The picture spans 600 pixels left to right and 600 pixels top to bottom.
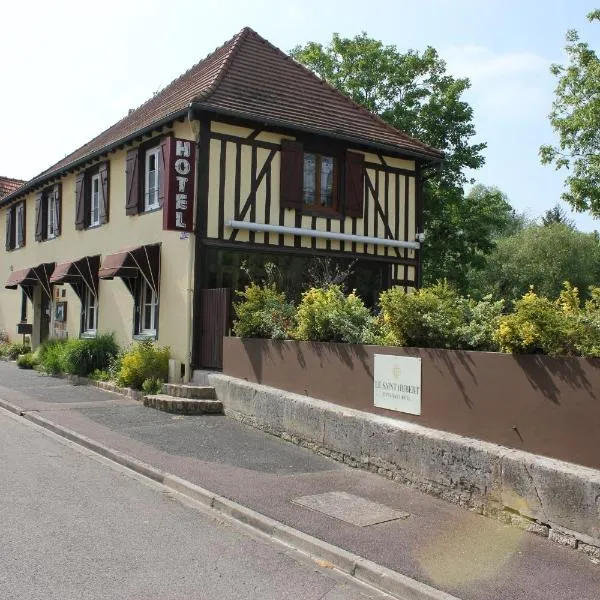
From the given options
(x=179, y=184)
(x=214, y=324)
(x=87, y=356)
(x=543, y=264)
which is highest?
(x=543, y=264)

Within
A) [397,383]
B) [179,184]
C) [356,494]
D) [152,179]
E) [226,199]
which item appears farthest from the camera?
[152,179]

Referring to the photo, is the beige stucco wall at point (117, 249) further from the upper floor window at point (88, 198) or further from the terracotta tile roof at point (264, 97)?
the terracotta tile roof at point (264, 97)

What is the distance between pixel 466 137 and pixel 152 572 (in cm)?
2207

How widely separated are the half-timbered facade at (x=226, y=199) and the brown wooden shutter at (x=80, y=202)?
71mm

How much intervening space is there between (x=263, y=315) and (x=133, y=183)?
20.5ft

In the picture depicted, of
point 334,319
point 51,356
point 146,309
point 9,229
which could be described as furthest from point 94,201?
point 334,319

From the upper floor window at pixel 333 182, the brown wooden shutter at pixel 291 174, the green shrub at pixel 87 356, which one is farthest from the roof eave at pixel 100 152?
the green shrub at pixel 87 356

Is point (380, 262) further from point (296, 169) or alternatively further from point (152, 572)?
point (152, 572)

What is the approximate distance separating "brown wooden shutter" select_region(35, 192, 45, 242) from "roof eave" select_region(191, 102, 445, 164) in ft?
34.0

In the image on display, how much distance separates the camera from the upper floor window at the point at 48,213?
20328mm

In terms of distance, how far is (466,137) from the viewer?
950 inches

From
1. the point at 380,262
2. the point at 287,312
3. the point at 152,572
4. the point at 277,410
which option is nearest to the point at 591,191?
the point at 380,262

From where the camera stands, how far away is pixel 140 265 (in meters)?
14.5

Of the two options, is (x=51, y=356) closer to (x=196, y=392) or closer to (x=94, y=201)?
(x=94, y=201)
